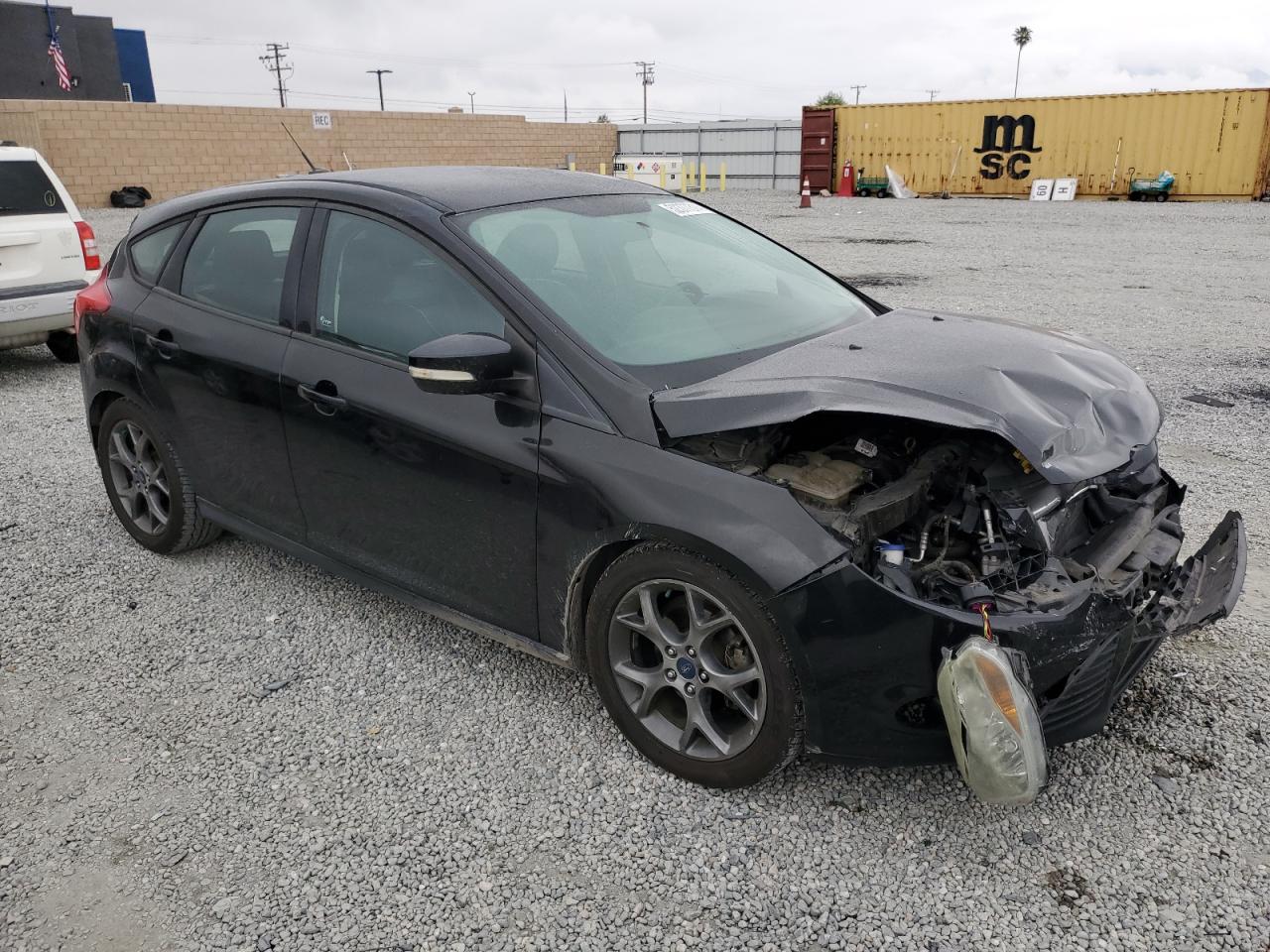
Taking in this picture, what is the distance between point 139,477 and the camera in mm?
4297

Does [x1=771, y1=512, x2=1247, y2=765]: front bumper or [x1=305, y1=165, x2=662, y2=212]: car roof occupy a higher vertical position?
[x1=305, y1=165, x2=662, y2=212]: car roof

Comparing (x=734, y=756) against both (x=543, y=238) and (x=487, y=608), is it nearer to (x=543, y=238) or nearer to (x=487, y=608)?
(x=487, y=608)

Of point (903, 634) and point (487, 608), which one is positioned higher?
point (903, 634)

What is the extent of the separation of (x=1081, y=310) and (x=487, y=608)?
28.0ft

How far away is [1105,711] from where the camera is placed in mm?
2482

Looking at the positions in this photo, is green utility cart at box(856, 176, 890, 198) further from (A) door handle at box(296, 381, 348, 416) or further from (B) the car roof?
(A) door handle at box(296, 381, 348, 416)

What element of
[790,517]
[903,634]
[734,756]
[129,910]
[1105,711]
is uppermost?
[790,517]

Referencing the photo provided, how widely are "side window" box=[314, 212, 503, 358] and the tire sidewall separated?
1.21m

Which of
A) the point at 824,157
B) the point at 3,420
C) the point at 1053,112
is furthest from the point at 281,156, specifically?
the point at 3,420

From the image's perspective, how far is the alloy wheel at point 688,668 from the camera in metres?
2.56

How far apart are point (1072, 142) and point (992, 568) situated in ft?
95.9

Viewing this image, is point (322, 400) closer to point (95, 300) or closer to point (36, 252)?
point (95, 300)

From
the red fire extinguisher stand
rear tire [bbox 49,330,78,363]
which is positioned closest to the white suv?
rear tire [bbox 49,330,78,363]

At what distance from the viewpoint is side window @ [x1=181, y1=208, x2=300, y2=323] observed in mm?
3521
